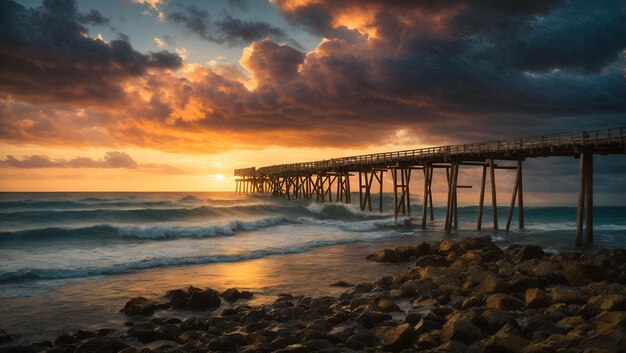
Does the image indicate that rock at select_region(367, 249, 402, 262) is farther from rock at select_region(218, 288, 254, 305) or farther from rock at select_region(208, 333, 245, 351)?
rock at select_region(208, 333, 245, 351)

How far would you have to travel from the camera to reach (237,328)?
29.5ft

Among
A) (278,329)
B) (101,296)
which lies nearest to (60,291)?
(101,296)

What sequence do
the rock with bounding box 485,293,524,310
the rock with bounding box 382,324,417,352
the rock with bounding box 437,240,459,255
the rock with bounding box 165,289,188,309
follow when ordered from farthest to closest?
1. the rock with bounding box 437,240,459,255
2. the rock with bounding box 165,289,188,309
3. the rock with bounding box 485,293,524,310
4. the rock with bounding box 382,324,417,352

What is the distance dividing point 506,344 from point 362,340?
2.34m

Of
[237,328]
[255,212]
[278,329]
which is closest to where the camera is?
[278,329]

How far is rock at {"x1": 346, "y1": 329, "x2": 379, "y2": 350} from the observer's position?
7648 millimetres

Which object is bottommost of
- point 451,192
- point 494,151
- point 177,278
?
point 177,278

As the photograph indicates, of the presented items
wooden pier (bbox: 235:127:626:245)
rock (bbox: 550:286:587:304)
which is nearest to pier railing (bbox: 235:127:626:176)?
wooden pier (bbox: 235:127:626:245)

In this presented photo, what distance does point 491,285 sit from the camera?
10.7 m

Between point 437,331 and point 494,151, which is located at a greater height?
point 494,151

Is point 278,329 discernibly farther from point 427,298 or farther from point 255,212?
point 255,212

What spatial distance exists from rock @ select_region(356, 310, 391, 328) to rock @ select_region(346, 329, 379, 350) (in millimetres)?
868

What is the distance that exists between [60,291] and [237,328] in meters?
7.81

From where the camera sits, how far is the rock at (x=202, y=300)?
1129 cm
